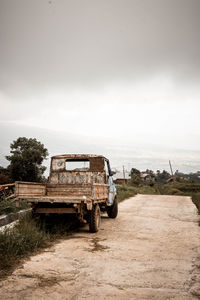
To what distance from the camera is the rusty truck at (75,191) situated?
581 cm

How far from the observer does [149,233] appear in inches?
250

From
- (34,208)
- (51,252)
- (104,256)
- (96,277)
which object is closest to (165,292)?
(96,277)

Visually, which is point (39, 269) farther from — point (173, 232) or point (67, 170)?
point (67, 170)

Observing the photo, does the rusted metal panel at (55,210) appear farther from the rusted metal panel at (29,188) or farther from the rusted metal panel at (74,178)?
the rusted metal panel at (74,178)

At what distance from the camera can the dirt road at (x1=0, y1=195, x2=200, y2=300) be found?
9.47 feet

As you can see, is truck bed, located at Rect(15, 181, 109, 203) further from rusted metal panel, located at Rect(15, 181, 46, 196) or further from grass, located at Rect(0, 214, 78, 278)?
grass, located at Rect(0, 214, 78, 278)

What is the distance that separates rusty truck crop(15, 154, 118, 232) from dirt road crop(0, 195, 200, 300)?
0.70m

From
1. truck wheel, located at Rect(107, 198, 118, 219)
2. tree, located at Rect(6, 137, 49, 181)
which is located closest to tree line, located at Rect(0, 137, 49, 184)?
tree, located at Rect(6, 137, 49, 181)

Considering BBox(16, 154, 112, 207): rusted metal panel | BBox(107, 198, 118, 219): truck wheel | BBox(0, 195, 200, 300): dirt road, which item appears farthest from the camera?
BBox(107, 198, 118, 219): truck wheel

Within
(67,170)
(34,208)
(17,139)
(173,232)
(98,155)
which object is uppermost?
(17,139)

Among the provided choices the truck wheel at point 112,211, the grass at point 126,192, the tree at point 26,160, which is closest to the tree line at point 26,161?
the tree at point 26,160

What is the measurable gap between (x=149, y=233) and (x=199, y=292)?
3483mm

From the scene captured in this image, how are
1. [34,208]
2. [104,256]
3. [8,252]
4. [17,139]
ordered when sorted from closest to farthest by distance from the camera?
1. [8,252]
2. [104,256]
3. [34,208]
4. [17,139]

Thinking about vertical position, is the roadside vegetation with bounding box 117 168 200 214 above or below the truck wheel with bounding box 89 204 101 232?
below
